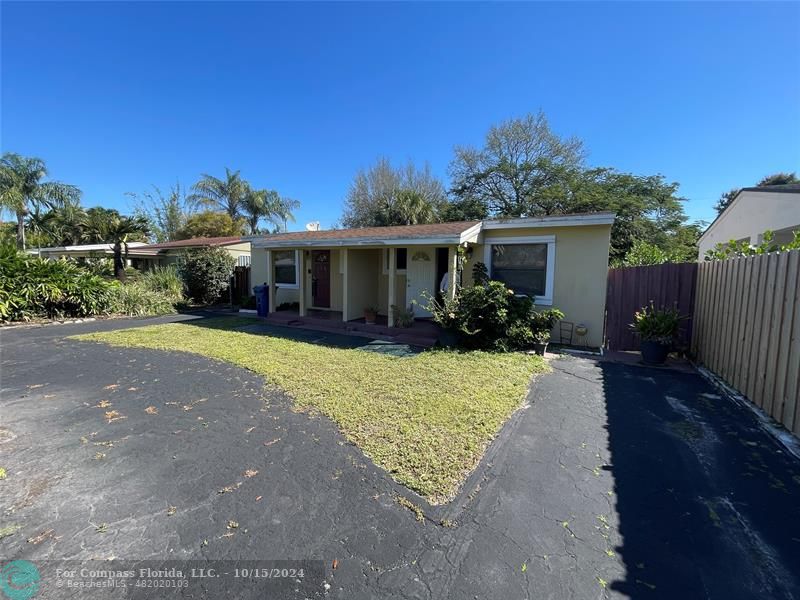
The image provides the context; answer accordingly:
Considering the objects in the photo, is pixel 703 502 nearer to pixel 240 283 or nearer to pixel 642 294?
pixel 642 294

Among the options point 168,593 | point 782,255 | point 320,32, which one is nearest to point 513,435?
point 168,593

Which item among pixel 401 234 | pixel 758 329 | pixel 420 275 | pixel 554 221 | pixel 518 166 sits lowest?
pixel 758 329

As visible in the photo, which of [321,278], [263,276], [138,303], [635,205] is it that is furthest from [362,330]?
[635,205]

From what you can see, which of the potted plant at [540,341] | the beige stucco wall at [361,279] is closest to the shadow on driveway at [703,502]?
the potted plant at [540,341]

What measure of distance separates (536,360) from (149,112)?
21.4 metres

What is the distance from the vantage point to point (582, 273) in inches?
314

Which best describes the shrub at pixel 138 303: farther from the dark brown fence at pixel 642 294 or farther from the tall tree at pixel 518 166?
the tall tree at pixel 518 166

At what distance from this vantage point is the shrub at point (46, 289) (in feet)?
32.5

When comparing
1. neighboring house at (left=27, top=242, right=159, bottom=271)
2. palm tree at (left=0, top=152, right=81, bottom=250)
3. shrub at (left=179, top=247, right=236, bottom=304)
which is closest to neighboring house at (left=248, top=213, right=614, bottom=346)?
shrub at (left=179, top=247, right=236, bottom=304)

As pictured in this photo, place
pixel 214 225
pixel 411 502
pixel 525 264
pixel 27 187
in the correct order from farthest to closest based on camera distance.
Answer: pixel 214 225
pixel 27 187
pixel 525 264
pixel 411 502

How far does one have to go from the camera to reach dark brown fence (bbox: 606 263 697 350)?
731 cm

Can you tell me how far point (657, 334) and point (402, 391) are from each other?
17.3 feet

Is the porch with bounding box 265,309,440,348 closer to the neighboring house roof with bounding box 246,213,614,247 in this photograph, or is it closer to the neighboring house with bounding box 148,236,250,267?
the neighboring house roof with bounding box 246,213,614,247

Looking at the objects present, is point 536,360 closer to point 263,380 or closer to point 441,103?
point 263,380
